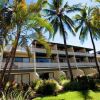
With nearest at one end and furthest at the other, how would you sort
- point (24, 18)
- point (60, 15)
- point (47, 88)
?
point (24, 18)
point (47, 88)
point (60, 15)

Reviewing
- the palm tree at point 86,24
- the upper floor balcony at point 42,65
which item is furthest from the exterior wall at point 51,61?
the palm tree at point 86,24

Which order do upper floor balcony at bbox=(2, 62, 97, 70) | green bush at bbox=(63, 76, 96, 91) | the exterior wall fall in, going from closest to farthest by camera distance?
1. green bush at bbox=(63, 76, 96, 91)
2. upper floor balcony at bbox=(2, 62, 97, 70)
3. the exterior wall

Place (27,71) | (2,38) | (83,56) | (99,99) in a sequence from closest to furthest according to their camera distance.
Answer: (99,99) → (2,38) → (27,71) → (83,56)

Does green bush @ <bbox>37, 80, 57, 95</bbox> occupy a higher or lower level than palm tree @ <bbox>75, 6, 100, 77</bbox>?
lower

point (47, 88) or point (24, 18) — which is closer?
point (24, 18)

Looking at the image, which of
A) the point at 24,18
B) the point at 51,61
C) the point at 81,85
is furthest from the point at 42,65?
the point at 24,18

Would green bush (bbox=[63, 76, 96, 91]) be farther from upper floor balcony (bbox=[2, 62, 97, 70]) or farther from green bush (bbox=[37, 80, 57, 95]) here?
upper floor balcony (bbox=[2, 62, 97, 70])

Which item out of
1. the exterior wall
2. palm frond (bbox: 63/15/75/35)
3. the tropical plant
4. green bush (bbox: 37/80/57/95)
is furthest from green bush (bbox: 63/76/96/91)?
the exterior wall

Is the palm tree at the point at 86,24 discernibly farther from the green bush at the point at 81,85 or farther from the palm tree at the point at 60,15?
the green bush at the point at 81,85

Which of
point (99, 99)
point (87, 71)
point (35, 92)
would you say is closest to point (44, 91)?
point (35, 92)

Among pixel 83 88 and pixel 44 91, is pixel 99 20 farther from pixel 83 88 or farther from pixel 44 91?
pixel 44 91

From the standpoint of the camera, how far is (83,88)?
23.9m

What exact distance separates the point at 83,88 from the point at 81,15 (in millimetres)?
16708

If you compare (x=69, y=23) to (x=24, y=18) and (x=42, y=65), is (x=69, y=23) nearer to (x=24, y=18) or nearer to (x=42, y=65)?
(x=42, y=65)
